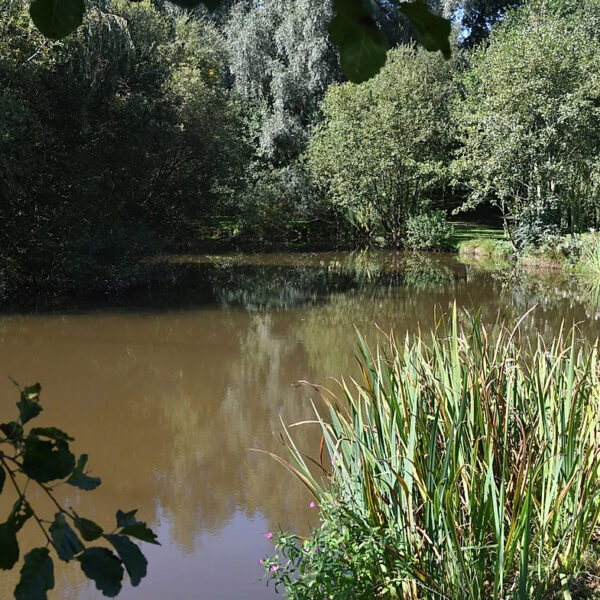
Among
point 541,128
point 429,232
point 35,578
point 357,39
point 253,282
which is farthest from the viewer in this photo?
point 429,232

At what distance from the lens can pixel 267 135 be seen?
73.9ft

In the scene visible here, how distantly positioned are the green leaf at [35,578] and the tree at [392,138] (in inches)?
740

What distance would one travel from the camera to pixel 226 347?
9125mm

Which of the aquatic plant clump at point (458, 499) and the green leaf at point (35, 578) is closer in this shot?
the green leaf at point (35, 578)

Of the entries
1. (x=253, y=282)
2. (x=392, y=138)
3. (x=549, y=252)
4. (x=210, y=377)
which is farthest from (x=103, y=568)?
(x=392, y=138)

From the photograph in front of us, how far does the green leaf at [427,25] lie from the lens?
0.74 m

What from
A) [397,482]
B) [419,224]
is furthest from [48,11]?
[419,224]

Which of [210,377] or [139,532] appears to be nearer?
[139,532]

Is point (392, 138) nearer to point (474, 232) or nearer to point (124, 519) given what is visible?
point (474, 232)

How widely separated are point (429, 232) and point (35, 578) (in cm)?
1973

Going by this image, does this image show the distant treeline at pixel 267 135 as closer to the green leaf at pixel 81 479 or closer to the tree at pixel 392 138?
the tree at pixel 392 138

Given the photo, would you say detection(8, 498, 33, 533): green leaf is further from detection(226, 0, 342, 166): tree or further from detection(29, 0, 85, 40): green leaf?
detection(226, 0, 342, 166): tree

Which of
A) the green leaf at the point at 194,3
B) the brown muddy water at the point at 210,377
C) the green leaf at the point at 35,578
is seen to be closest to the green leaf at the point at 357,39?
the green leaf at the point at 194,3

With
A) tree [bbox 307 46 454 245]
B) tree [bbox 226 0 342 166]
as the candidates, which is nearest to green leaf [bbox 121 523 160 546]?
tree [bbox 307 46 454 245]
